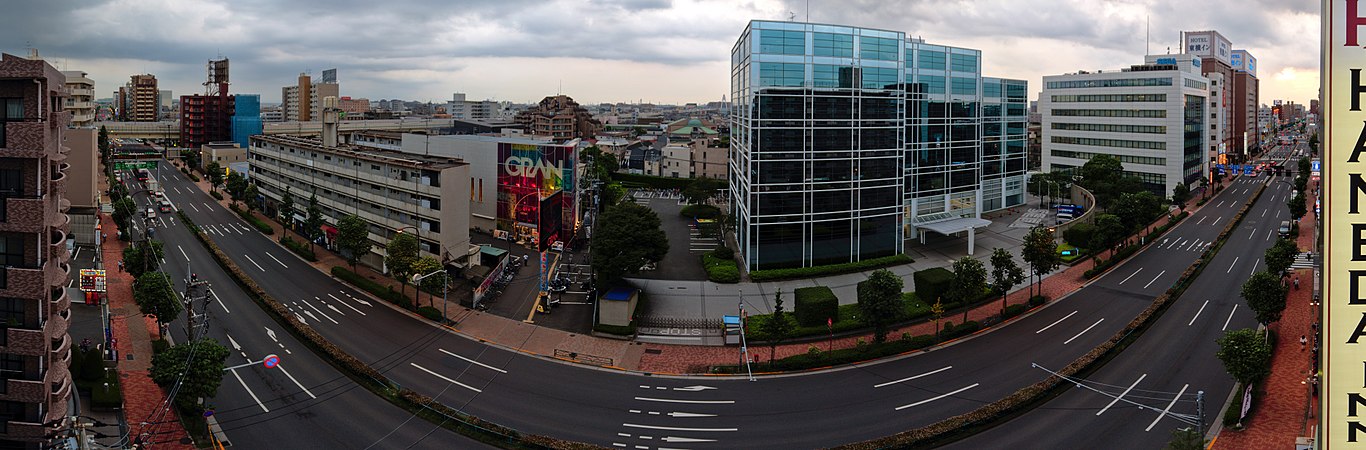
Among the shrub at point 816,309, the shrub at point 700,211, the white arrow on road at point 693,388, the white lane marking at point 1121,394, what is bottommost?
the white arrow on road at point 693,388

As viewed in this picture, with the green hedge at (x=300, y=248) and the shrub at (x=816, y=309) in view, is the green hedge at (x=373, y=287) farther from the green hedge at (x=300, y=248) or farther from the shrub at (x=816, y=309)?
the shrub at (x=816, y=309)

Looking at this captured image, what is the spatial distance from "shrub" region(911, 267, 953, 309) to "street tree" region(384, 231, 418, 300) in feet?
111

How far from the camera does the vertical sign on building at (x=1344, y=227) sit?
15969 mm

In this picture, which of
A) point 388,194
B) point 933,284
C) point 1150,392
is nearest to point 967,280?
point 933,284

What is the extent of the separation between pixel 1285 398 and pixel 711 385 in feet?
82.3

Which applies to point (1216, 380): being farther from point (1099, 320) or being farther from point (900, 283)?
point (900, 283)

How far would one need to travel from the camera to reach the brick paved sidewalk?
3019 cm

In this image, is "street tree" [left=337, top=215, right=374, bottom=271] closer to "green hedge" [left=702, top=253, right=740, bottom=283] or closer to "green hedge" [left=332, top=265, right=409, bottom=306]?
"green hedge" [left=332, top=265, right=409, bottom=306]

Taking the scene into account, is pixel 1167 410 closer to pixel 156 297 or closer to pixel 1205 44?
pixel 156 297

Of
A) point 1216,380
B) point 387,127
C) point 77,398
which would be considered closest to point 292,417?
point 77,398

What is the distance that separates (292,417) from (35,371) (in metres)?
8.98

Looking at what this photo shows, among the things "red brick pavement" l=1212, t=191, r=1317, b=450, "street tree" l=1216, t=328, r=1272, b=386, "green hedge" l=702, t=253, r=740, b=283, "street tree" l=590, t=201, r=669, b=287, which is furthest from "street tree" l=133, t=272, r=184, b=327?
"street tree" l=1216, t=328, r=1272, b=386

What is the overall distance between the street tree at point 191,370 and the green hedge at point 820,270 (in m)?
36.7

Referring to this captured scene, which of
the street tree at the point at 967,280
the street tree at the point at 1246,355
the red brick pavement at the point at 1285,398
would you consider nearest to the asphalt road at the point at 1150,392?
the red brick pavement at the point at 1285,398
